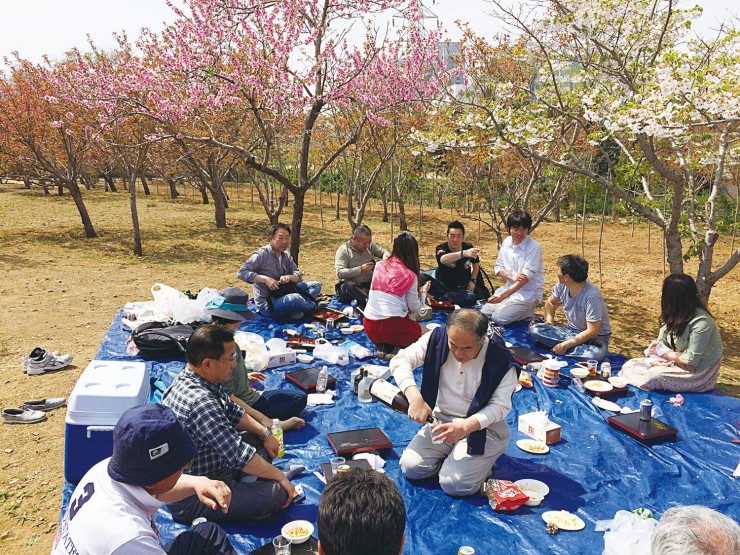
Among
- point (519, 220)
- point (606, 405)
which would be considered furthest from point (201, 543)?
point (519, 220)

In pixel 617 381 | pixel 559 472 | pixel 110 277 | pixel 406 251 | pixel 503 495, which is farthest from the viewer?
pixel 110 277

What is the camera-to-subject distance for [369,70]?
377 inches

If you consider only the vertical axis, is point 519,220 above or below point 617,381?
above

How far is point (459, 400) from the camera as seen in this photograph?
3840 millimetres

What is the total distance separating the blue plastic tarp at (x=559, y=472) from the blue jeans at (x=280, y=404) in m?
0.18

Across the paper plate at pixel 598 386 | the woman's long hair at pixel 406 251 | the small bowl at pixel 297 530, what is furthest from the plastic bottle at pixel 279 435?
the paper plate at pixel 598 386

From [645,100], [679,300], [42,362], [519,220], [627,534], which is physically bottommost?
[42,362]

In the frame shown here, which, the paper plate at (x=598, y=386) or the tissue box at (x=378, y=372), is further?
the tissue box at (x=378, y=372)

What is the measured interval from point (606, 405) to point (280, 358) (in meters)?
3.17

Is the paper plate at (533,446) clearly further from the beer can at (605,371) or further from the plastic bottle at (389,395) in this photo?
the beer can at (605,371)

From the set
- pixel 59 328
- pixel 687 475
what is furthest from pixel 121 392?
pixel 59 328

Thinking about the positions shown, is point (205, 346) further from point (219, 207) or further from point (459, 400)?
point (219, 207)

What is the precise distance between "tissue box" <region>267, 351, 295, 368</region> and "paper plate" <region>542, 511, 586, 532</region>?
3100 millimetres

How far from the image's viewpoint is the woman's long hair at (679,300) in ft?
16.0
